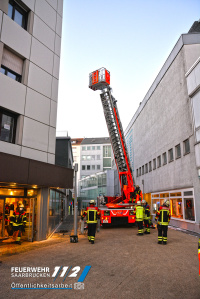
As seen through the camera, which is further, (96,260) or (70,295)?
(96,260)

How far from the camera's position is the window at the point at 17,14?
10.1 metres

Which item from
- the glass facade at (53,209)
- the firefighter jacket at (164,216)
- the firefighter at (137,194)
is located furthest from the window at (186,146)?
the glass facade at (53,209)

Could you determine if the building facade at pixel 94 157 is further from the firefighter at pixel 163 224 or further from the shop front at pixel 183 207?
the firefighter at pixel 163 224

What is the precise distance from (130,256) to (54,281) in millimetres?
2998

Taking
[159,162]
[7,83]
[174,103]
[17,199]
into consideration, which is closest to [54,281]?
[17,199]

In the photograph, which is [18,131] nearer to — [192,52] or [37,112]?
[37,112]

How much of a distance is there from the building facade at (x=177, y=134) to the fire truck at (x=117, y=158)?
357 cm

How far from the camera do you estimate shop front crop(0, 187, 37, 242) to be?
9.95 m

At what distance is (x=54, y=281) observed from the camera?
4.94 meters

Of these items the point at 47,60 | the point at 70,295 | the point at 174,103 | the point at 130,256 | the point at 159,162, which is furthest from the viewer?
the point at 159,162

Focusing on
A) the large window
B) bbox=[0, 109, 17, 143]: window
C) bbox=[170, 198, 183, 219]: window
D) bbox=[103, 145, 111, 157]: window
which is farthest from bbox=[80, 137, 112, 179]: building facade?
bbox=[0, 109, 17, 143]: window

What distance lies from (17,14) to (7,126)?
542 cm

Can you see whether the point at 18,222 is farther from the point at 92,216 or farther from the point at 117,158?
the point at 117,158

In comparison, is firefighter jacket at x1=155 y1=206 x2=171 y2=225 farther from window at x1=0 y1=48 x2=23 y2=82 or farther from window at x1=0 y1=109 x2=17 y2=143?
window at x1=0 y1=48 x2=23 y2=82
